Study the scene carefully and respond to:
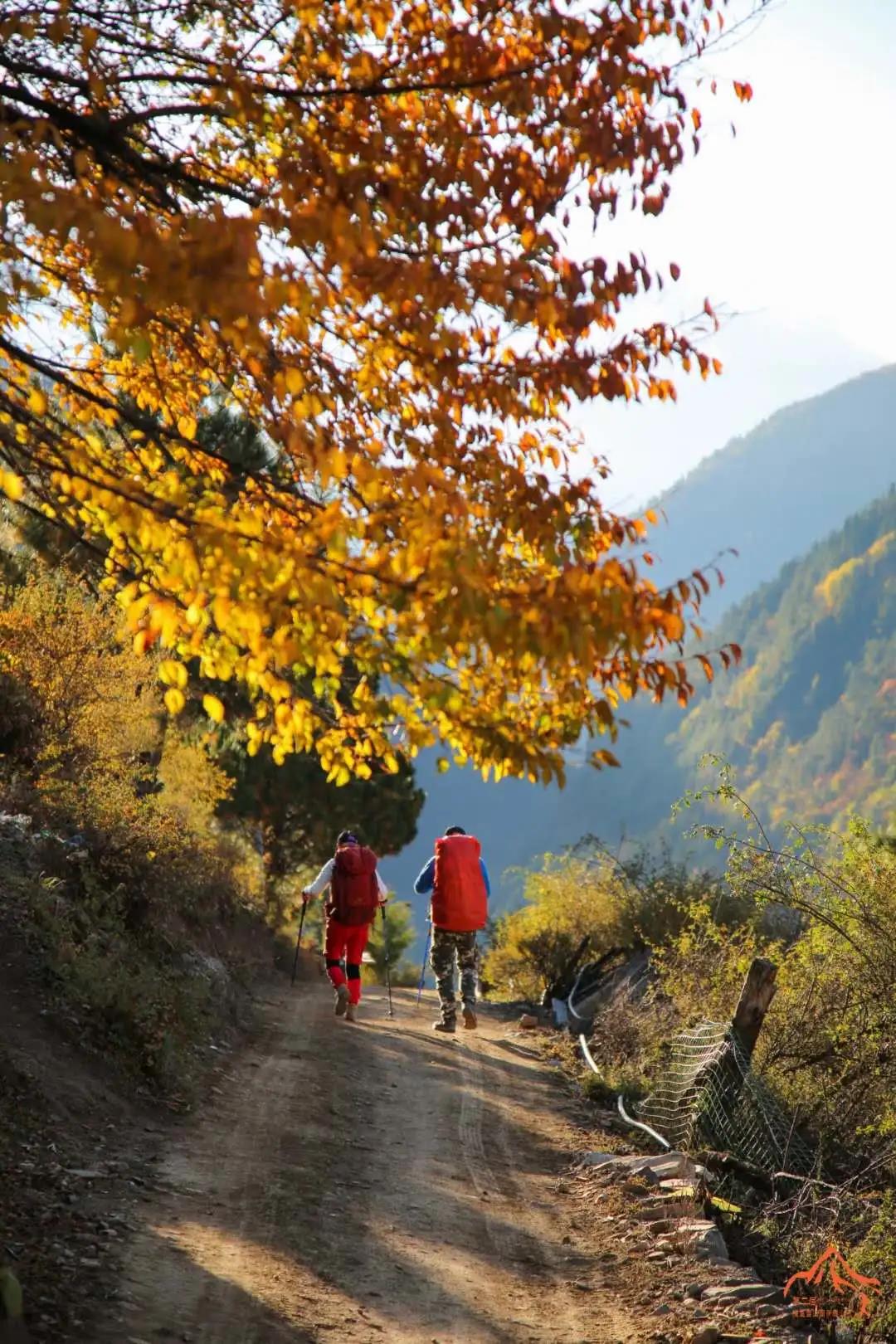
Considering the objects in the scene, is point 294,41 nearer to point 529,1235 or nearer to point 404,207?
point 404,207

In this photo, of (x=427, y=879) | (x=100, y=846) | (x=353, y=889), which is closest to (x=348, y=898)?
(x=353, y=889)

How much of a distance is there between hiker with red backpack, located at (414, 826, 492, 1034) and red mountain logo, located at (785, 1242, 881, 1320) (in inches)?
272

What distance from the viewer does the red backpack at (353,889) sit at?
43.9ft

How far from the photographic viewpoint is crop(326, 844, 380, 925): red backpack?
13.4 meters

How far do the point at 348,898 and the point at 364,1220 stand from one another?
6.55 metres

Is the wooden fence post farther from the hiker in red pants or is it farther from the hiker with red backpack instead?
the hiker in red pants

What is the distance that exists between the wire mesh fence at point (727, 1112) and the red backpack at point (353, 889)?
4.52 metres

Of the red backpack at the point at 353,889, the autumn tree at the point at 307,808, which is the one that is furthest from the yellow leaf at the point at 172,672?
the autumn tree at the point at 307,808

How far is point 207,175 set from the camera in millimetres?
5957

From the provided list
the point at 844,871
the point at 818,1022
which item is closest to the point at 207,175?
the point at 844,871

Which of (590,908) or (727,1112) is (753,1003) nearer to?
(727,1112)

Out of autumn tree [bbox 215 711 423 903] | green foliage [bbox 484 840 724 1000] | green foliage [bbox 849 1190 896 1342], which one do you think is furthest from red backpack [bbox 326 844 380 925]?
autumn tree [bbox 215 711 423 903]

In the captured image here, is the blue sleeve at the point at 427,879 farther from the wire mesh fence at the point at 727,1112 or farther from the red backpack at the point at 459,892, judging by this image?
the wire mesh fence at the point at 727,1112

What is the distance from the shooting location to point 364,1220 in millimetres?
6887
